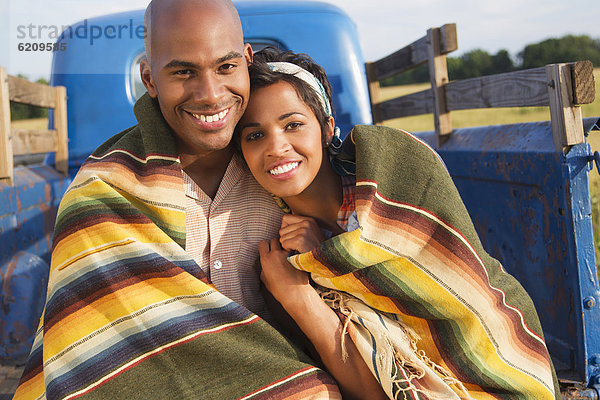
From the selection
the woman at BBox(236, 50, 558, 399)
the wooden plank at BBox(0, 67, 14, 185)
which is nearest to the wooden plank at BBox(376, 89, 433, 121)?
the woman at BBox(236, 50, 558, 399)

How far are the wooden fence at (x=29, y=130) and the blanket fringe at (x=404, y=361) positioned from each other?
1605 millimetres

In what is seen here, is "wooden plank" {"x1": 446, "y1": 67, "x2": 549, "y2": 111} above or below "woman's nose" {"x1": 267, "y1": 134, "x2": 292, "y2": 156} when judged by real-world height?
above

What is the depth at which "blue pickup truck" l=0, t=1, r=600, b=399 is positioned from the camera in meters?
1.78

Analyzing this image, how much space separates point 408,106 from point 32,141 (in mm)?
2261

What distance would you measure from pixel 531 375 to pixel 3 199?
211 cm

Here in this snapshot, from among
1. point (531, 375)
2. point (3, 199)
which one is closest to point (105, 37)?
point (3, 199)

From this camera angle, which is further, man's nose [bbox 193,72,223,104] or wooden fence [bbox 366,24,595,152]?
wooden fence [bbox 366,24,595,152]

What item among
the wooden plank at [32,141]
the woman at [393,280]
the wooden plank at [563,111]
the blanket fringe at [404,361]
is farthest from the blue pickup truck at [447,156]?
the blanket fringe at [404,361]

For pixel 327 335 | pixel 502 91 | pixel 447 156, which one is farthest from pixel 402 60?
pixel 327 335

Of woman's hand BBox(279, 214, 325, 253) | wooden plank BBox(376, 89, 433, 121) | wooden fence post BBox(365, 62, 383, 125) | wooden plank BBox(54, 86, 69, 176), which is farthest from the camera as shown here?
wooden fence post BBox(365, 62, 383, 125)

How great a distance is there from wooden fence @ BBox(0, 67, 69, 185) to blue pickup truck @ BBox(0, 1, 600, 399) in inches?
2.0

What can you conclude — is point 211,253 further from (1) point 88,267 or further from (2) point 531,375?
(2) point 531,375

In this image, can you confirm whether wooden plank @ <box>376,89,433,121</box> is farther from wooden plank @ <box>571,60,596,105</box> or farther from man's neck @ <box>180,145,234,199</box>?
man's neck @ <box>180,145,234,199</box>

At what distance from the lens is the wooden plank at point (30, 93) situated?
2.65 m
